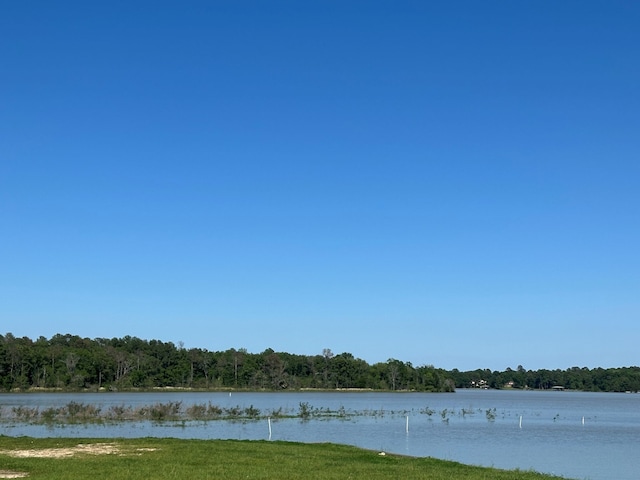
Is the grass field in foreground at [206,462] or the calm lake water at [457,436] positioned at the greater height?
the grass field in foreground at [206,462]

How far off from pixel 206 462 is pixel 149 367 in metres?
148

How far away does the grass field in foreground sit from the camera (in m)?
22.5

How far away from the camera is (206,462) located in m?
25.7

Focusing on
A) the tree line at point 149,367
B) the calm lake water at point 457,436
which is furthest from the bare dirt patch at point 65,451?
the tree line at point 149,367

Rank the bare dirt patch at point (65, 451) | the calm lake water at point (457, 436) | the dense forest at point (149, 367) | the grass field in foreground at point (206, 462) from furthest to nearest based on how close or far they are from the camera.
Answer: the dense forest at point (149, 367), the calm lake water at point (457, 436), the bare dirt patch at point (65, 451), the grass field in foreground at point (206, 462)

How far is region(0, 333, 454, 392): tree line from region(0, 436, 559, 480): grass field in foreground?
117 meters

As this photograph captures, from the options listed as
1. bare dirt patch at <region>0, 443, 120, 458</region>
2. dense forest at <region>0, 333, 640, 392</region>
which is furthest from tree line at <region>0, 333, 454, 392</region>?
bare dirt patch at <region>0, 443, 120, 458</region>

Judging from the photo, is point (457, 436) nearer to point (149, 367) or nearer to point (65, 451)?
point (65, 451)

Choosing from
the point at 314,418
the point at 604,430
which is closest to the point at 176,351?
the point at 314,418

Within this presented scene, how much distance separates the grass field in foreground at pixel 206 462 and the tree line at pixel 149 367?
117 m

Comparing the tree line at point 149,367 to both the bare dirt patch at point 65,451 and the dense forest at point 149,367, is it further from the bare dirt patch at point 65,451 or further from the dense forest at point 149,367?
the bare dirt patch at point 65,451

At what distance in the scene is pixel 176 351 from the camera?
180125 millimetres

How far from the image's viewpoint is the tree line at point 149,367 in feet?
475

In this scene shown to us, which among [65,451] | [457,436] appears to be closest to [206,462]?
[65,451]
